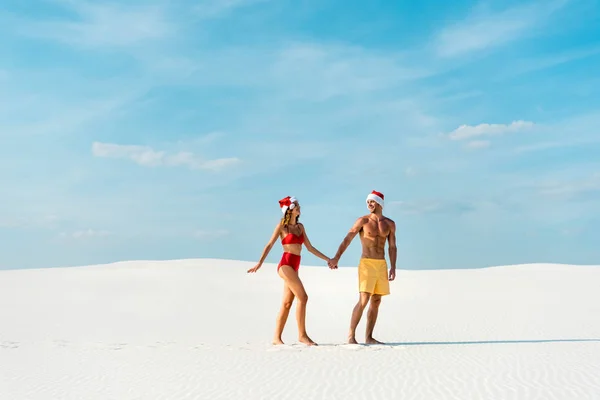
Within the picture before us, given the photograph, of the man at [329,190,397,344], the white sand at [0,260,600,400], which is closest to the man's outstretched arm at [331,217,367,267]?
the man at [329,190,397,344]

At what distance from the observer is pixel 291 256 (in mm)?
10141

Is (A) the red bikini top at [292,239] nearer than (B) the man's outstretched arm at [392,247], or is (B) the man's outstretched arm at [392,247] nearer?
(A) the red bikini top at [292,239]

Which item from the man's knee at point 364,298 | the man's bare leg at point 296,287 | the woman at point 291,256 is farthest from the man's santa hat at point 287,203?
the man's knee at point 364,298

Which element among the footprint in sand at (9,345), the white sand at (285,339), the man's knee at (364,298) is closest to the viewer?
the white sand at (285,339)

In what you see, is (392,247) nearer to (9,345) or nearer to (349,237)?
(349,237)

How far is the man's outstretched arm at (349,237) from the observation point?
10.2 m

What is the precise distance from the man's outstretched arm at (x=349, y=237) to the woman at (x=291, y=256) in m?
0.13

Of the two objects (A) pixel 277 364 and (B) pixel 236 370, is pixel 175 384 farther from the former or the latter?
(A) pixel 277 364

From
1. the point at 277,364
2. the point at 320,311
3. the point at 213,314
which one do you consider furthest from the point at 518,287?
the point at 277,364

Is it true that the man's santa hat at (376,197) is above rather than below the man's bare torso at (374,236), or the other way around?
above

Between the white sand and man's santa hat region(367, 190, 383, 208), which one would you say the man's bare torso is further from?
the white sand

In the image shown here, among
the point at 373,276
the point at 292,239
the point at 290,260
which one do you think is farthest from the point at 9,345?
the point at 373,276

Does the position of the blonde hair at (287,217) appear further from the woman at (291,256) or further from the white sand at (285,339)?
the white sand at (285,339)

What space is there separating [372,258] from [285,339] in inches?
104
